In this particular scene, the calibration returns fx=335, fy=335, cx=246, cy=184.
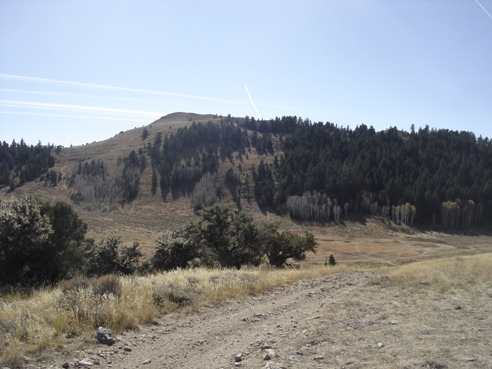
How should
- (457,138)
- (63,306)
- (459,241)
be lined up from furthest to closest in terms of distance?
(457,138) < (459,241) < (63,306)

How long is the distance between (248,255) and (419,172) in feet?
378

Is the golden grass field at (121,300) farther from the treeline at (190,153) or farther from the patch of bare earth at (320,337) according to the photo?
the treeline at (190,153)

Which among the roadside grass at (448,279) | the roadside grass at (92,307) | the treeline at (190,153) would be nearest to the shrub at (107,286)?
the roadside grass at (92,307)

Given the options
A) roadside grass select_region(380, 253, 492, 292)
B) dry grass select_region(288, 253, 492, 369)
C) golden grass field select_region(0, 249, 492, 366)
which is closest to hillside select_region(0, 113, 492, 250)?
golden grass field select_region(0, 249, 492, 366)

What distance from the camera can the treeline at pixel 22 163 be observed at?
135000 mm

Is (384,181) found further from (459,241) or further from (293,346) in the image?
(293,346)

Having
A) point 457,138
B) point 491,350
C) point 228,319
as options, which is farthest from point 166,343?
point 457,138

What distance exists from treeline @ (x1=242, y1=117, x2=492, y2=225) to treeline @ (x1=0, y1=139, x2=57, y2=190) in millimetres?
92399

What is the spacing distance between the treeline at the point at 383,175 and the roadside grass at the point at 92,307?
3972 inches

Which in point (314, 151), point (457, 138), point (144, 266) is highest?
point (457, 138)

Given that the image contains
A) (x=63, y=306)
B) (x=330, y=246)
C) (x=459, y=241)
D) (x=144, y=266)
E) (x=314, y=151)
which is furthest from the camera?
(x=314, y=151)

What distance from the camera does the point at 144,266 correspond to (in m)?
Result: 29.1

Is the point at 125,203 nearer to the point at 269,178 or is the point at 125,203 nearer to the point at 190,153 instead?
the point at 190,153

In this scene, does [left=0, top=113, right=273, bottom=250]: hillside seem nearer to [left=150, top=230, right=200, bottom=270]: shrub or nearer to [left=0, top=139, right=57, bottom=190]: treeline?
[left=0, top=139, right=57, bottom=190]: treeline
